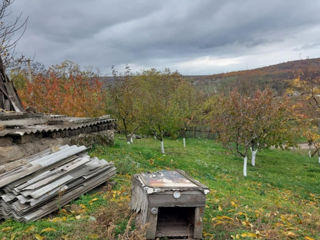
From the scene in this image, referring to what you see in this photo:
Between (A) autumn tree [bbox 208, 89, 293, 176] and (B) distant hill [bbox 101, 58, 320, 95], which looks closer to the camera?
(A) autumn tree [bbox 208, 89, 293, 176]

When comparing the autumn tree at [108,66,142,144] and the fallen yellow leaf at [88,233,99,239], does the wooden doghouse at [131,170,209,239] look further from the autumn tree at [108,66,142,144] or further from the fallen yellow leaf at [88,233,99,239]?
the autumn tree at [108,66,142,144]

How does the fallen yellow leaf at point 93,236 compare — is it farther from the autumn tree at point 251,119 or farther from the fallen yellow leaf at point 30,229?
the autumn tree at point 251,119

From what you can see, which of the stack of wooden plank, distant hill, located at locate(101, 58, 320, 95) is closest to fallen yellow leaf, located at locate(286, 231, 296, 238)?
the stack of wooden plank

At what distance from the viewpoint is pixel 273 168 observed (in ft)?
49.4

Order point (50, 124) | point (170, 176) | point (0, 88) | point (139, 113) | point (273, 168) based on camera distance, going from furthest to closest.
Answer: point (139, 113)
point (273, 168)
point (0, 88)
point (50, 124)
point (170, 176)

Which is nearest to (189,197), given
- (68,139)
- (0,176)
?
(0,176)

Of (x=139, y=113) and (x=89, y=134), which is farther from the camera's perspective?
(x=139, y=113)

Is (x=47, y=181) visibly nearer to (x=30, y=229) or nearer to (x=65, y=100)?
(x=30, y=229)

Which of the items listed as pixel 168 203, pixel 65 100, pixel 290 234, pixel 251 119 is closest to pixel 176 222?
pixel 168 203

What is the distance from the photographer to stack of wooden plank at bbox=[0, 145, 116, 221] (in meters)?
4.83

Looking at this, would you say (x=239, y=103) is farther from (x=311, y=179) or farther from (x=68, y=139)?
(x=68, y=139)

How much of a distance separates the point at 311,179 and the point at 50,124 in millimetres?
12832

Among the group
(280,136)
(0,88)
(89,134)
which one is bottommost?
(280,136)

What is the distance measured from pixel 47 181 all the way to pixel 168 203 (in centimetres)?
282
